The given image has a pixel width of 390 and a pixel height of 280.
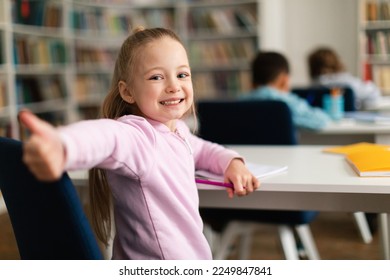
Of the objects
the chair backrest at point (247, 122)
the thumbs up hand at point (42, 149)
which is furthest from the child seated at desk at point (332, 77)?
the thumbs up hand at point (42, 149)

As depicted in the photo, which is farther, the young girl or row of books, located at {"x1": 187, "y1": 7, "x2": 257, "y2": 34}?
row of books, located at {"x1": 187, "y1": 7, "x2": 257, "y2": 34}

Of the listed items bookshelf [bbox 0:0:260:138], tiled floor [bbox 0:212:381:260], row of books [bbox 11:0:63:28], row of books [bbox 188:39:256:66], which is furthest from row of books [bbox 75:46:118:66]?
tiled floor [bbox 0:212:381:260]

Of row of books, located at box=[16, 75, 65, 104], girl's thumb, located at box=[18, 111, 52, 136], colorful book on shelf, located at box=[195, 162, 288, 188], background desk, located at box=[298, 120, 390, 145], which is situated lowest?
background desk, located at box=[298, 120, 390, 145]

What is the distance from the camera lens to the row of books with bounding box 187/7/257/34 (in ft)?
16.4

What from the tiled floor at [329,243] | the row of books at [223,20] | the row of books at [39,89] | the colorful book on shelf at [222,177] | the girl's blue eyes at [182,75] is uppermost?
the row of books at [223,20]

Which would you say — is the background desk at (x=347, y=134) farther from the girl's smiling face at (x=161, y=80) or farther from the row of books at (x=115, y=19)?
the row of books at (x=115, y=19)

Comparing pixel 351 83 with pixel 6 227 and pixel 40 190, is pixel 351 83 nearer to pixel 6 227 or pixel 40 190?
pixel 6 227

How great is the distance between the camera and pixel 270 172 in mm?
1217

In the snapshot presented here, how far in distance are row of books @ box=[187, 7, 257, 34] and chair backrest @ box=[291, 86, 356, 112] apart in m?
2.30

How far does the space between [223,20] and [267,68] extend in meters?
2.70

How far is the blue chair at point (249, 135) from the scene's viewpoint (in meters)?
1.77

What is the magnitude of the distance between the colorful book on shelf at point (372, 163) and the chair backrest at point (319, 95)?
150cm

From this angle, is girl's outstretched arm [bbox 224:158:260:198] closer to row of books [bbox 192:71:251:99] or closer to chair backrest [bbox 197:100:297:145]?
chair backrest [bbox 197:100:297:145]

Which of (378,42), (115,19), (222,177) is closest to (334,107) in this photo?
(222,177)
